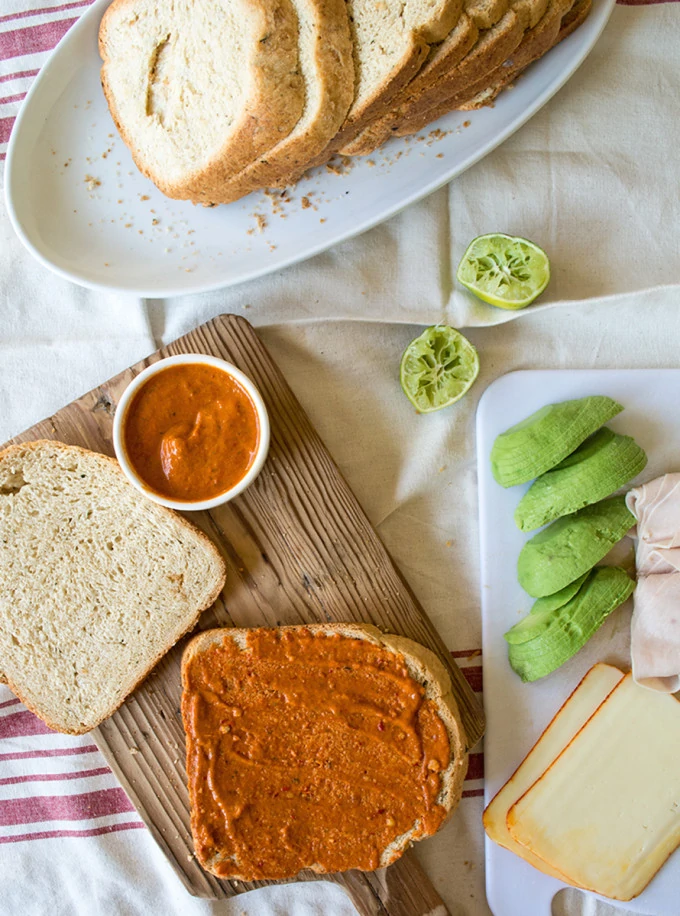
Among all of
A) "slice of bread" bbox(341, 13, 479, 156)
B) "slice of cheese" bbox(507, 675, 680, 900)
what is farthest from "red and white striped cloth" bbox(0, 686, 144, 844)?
"slice of bread" bbox(341, 13, 479, 156)

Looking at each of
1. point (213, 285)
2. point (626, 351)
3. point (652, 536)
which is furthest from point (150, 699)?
point (626, 351)

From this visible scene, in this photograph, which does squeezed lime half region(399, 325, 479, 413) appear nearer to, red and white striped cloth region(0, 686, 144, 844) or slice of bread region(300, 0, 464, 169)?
slice of bread region(300, 0, 464, 169)

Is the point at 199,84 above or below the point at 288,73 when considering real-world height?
above

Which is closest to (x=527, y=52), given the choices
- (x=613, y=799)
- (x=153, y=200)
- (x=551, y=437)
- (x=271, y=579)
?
(x=551, y=437)

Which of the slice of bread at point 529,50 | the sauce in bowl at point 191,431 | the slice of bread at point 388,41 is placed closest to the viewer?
the slice of bread at point 388,41

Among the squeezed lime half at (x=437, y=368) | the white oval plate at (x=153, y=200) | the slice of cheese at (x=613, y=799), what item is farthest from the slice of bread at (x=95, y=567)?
the slice of cheese at (x=613, y=799)

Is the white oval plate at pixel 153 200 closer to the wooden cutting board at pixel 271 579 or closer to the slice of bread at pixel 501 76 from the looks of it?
the slice of bread at pixel 501 76

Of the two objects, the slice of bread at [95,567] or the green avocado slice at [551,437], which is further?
the slice of bread at [95,567]

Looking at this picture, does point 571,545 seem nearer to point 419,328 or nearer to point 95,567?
point 419,328
